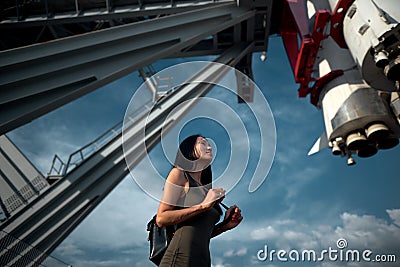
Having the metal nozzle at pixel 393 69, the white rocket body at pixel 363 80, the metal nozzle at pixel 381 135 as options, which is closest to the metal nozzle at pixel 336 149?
the white rocket body at pixel 363 80

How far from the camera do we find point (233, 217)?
82.3 inches

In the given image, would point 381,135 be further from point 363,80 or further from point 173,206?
point 173,206

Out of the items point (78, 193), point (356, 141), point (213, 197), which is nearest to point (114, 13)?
point (78, 193)

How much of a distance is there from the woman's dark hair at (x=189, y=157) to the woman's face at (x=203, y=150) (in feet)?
0.09

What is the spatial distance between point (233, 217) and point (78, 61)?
6.71 meters

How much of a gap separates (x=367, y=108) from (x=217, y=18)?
5.59 metres

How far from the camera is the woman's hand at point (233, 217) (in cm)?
209

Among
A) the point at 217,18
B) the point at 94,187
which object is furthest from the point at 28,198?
the point at 217,18

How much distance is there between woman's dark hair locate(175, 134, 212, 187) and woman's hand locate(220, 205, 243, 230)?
0.26m

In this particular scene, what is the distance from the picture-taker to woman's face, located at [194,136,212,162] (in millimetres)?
1979

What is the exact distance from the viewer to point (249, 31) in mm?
12461

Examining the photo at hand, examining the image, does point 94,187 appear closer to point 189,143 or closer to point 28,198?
point 28,198

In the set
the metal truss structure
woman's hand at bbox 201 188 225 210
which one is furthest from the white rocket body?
woman's hand at bbox 201 188 225 210

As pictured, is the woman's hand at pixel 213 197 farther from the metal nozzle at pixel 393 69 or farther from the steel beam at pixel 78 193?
the steel beam at pixel 78 193
